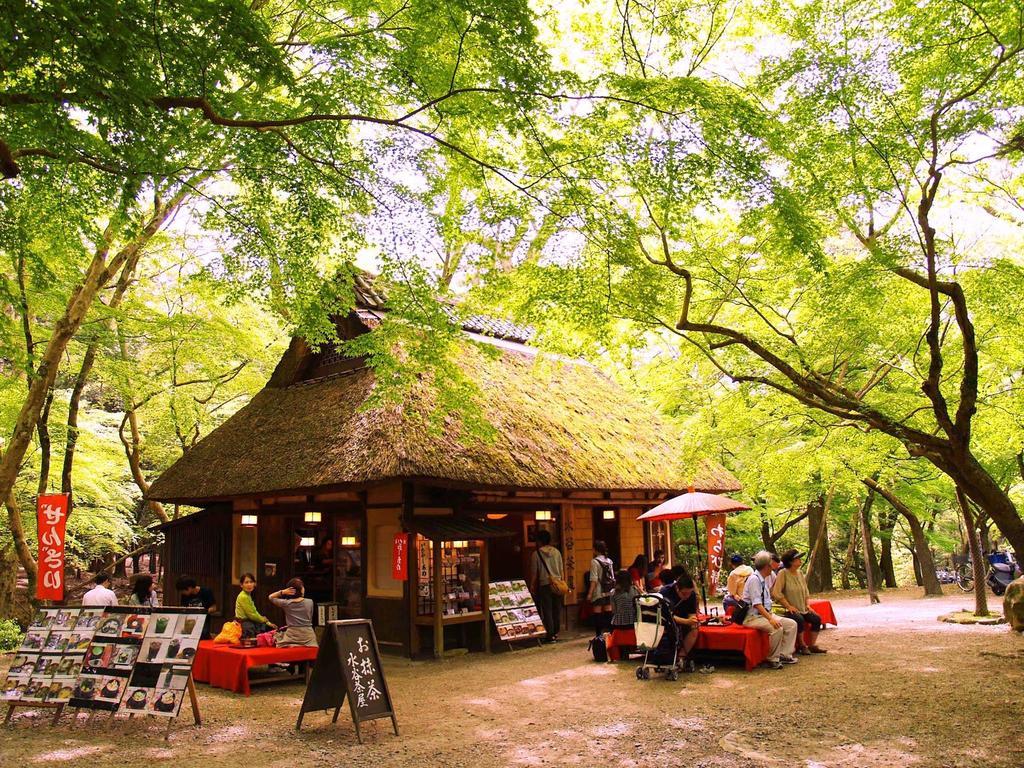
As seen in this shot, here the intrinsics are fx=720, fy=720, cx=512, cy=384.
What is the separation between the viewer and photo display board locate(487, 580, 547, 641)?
1041cm

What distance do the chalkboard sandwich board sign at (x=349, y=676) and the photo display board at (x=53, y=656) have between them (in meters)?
2.10

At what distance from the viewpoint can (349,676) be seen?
19.3 ft

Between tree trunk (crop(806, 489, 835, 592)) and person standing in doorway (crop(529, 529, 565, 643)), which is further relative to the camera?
tree trunk (crop(806, 489, 835, 592))

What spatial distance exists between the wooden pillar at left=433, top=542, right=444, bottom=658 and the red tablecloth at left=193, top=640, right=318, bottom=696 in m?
2.07

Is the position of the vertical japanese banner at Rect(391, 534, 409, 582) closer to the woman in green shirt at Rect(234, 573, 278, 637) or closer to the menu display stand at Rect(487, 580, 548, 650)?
the menu display stand at Rect(487, 580, 548, 650)

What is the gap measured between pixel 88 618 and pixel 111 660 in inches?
23.6

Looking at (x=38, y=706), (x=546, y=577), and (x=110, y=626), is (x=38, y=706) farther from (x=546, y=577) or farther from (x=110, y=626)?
(x=546, y=577)

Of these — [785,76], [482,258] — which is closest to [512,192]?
[482,258]

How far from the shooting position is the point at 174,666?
602 centimetres

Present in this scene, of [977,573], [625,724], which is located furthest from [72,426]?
[977,573]

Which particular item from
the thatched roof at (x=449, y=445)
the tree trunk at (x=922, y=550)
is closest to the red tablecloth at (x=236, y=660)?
the thatched roof at (x=449, y=445)

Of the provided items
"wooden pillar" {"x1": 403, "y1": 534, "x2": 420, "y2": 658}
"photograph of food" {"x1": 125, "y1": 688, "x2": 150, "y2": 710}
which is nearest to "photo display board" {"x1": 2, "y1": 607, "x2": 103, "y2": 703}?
"photograph of food" {"x1": 125, "y1": 688, "x2": 150, "y2": 710}

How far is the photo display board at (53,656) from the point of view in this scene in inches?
248

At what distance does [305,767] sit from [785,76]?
807cm
